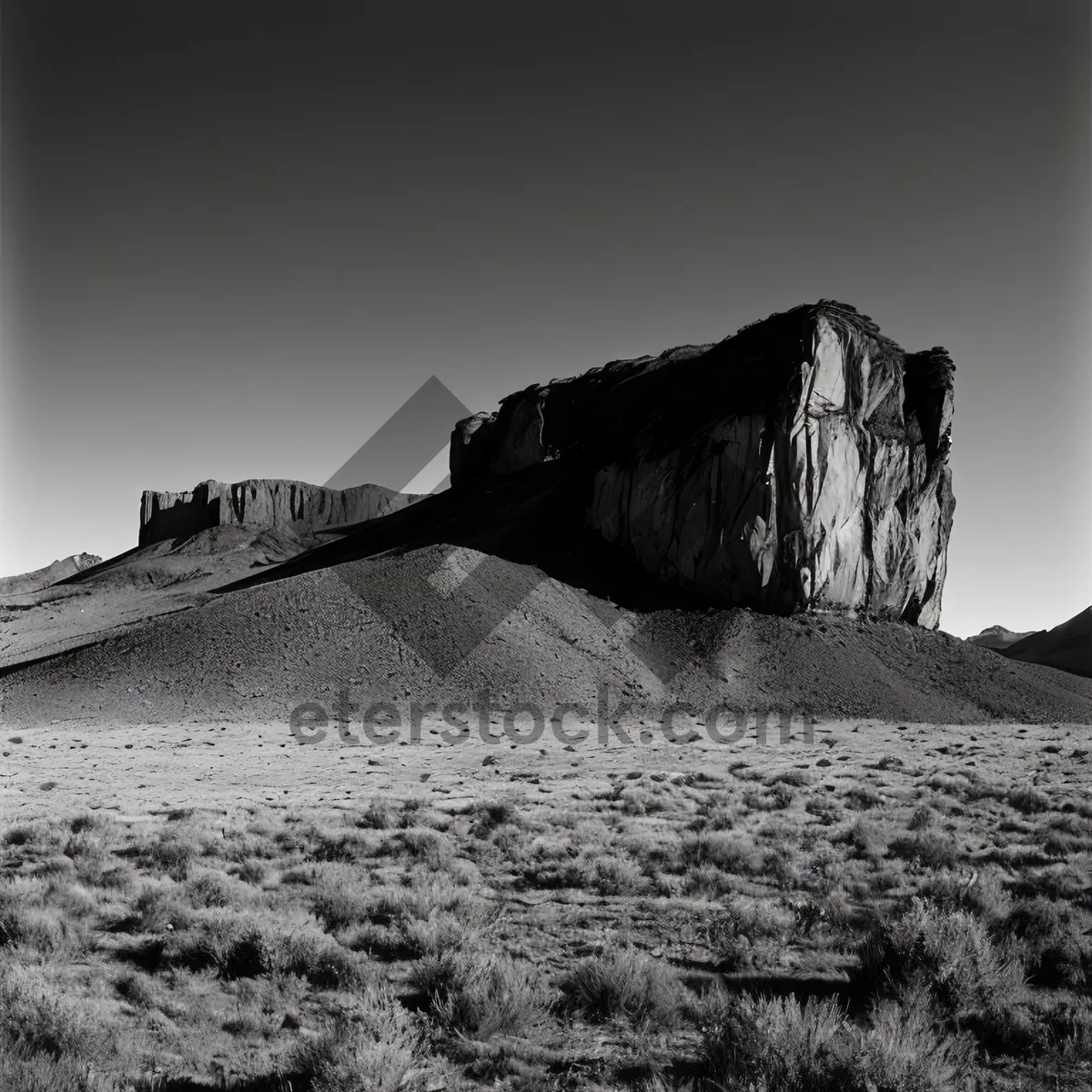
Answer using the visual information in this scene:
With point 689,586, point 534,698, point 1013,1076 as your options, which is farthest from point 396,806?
point 689,586

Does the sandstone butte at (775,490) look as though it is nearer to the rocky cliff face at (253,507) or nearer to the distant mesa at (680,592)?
the distant mesa at (680,592)

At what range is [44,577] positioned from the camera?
136m

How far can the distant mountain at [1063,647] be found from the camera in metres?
89.6

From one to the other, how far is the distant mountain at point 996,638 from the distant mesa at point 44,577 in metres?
152

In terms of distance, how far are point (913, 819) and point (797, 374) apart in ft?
133

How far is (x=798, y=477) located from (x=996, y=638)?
108 meters

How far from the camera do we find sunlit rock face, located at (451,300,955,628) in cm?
4897

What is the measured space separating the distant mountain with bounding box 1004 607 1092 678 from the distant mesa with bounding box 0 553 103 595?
137982mm

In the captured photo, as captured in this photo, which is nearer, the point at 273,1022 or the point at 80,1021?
the point at 80,1021

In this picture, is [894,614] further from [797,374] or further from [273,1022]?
[273,1022]

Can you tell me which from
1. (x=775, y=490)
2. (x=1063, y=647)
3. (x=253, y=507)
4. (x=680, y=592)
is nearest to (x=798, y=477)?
(x=775, y=490)

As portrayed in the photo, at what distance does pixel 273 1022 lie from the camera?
19.7 ft

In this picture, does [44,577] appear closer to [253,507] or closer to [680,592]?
[253,507]

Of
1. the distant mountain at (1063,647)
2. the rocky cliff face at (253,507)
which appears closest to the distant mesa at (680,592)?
the distant mountain at (1063,647)
